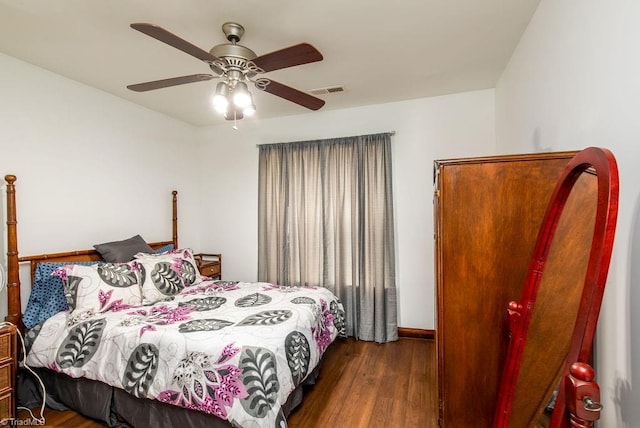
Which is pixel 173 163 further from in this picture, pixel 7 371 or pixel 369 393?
pixel 369 393

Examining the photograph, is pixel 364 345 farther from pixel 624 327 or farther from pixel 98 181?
pixel 98 181

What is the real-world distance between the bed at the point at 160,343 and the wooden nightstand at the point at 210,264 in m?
0.91

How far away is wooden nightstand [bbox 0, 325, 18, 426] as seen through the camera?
1.92 m

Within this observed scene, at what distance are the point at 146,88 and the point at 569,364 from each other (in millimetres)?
2481

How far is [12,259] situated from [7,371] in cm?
78

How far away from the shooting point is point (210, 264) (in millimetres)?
3859

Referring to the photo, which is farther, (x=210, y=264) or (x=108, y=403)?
(x=210, y=264)

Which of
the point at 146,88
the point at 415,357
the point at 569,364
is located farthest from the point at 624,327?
the point at 146,88

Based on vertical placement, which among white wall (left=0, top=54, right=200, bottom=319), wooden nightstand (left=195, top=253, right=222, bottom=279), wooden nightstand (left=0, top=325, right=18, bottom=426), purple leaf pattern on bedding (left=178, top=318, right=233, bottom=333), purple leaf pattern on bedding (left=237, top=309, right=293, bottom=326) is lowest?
wooden nightstand (left=0, top=325, right=18, bottom=426)

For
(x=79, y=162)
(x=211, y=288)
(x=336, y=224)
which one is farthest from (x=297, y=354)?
(x=79, y=162)

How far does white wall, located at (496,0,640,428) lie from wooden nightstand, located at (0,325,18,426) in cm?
314

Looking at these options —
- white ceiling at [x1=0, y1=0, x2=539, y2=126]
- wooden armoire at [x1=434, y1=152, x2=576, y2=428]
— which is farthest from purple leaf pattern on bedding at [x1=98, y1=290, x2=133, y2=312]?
wooden armoire at [x1=434, y1=152, x2=576, y2=428]

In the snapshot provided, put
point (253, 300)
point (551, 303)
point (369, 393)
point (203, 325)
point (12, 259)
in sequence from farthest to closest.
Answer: point (253, 300), point (369, 393), point (12, 259), point (203, 325), point (551, 303)

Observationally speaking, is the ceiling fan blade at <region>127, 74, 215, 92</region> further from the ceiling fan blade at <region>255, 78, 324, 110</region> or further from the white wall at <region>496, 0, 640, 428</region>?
the white wall at <region>496, 0, 640, 428</region>
